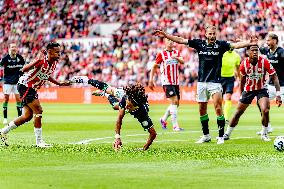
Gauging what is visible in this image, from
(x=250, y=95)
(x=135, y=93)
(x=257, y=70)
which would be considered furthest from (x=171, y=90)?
(x=135, y=93)

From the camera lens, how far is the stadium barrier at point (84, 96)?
142 ft

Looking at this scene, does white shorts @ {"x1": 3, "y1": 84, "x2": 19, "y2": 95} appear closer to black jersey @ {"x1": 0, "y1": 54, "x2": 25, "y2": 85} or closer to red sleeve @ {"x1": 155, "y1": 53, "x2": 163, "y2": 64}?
black jersey @ {"x1": 0, "y1": 54, "x2": 25, "y2": 85}

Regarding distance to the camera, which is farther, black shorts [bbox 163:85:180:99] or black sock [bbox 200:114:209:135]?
black shorts [bbox 163:85:180:99]

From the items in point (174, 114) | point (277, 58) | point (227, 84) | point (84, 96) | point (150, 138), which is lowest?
point (84, 96)

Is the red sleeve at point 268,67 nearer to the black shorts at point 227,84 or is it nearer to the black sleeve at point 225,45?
the black sleeve at point 225,45

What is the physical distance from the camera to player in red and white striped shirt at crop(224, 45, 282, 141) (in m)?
17.3

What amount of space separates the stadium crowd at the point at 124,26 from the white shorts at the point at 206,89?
26.1 meters

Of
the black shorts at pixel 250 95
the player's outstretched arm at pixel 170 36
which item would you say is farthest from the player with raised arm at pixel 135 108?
the black shorts at pixel 250 95

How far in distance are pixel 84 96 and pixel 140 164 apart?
35.2m

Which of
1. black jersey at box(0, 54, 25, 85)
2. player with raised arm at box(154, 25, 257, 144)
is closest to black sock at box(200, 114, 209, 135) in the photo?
player with raised arm at box(154, 25, 257, 144)

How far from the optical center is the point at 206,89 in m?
16.8

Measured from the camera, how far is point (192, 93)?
140 ft

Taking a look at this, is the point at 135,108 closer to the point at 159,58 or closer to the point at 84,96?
the point at 159,58

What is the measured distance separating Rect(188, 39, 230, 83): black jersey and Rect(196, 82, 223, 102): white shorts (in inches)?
3.6
